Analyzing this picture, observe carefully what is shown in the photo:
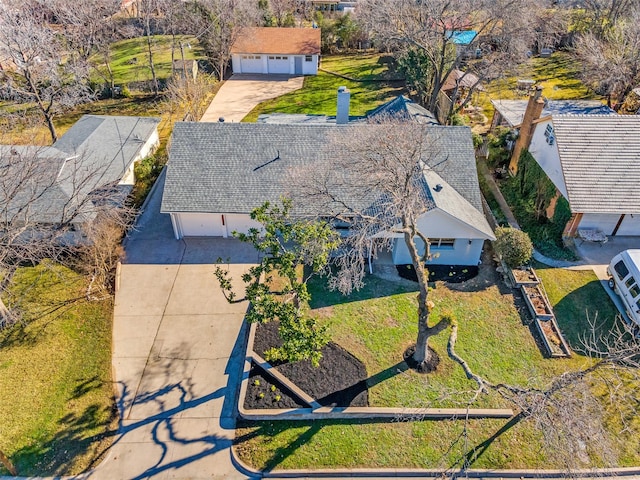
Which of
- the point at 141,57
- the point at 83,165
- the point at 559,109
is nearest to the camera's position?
the point at 83,165

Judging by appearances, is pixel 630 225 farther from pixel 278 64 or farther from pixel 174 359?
pixel 278 64

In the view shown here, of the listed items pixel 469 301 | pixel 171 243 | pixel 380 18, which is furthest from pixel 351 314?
pixel 380 18

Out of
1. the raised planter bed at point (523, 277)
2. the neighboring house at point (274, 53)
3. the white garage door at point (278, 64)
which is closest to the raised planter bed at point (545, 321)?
the raised planter bed at point (523, 277)

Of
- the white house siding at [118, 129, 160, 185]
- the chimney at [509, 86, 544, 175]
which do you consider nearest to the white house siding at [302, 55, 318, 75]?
the white house siding at [118, 129, 160, 185]

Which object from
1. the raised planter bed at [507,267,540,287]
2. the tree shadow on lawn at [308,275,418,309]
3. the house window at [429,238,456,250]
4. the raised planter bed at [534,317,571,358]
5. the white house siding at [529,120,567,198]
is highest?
the white house siding at [529,120,567,198]

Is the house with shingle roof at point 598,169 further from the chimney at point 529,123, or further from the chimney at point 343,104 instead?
the chimney at point 343,104

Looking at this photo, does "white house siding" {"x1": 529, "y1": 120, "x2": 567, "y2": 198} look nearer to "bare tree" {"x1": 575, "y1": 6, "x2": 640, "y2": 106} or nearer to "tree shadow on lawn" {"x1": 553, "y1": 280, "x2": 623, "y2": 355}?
"tree shadow on lawn" {"x1": 553, "y1": 280, "x2": 623, "y2": 355}

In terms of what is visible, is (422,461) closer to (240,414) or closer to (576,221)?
(240,414)

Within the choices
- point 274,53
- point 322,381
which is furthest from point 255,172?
point 274,53
